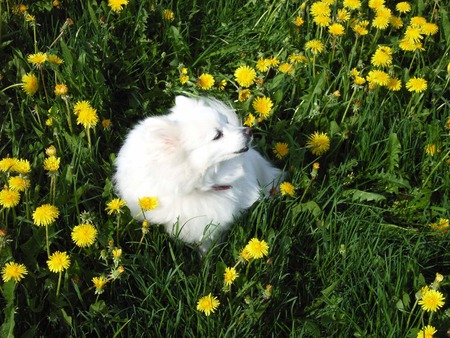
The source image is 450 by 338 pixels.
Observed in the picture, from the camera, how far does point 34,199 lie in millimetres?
2479

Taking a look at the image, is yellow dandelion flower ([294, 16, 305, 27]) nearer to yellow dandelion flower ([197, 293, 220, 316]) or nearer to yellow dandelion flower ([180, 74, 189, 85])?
yellow dandelion flower ([180, 74, 189, 85])

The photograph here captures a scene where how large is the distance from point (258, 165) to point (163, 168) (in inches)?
26.6

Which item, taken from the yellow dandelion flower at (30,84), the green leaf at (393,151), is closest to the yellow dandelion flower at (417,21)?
the green leaf at (393,151)

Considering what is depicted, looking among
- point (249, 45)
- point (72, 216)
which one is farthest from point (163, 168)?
point (249, 45)

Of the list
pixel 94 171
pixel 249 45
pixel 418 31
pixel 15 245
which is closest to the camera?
pixel 15 245

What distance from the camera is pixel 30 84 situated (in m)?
2.88

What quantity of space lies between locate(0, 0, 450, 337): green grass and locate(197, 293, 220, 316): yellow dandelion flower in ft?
0.34

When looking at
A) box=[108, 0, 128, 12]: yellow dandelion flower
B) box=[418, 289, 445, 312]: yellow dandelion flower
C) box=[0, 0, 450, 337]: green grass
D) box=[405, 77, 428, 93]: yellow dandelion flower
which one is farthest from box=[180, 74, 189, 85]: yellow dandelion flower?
Answer: box=[418, 289, 445, 312]: yellow dandelion flower

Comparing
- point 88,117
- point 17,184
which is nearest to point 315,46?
point 88,117

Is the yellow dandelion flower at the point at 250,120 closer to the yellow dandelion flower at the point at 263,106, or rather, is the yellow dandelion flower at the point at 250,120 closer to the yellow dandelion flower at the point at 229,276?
the yellow dandelion flower at the point at 263,106

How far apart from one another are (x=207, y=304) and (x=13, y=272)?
748 mm

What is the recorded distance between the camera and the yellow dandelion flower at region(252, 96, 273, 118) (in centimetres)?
305

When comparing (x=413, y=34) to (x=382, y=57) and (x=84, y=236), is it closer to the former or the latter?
(x=382, y=57)

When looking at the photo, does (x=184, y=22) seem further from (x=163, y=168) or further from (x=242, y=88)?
(x=163, y=168)
